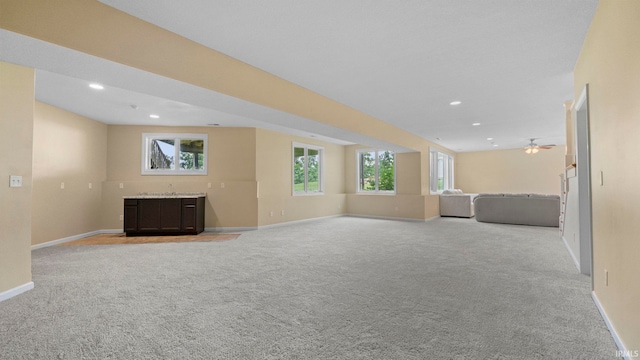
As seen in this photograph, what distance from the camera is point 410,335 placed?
200 cm

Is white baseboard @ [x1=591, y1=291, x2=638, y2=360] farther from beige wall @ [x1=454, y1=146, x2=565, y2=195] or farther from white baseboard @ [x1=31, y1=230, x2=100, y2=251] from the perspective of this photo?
beige wall @ [x1=454, y1=146, x2=565, y2=195]

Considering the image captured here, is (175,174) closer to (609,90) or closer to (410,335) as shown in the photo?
(410,335)

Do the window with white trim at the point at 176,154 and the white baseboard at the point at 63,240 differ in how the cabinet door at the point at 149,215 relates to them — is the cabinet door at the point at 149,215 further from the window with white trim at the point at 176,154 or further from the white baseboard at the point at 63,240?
the white baseboard at the point at 63,240

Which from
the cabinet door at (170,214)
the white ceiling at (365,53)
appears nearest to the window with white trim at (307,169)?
the cabinet door at (170,214)

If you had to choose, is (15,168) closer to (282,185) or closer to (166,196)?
(166,196)

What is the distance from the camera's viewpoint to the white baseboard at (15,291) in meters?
2.72

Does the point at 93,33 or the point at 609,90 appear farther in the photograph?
the point at 93,33

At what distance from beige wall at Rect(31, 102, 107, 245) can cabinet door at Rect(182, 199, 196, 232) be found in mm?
2034

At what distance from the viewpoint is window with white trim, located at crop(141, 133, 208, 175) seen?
6945 millimetres

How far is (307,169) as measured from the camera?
8883 mm

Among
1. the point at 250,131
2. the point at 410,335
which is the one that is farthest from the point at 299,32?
the point at 250,131

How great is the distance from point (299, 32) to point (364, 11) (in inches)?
25.4

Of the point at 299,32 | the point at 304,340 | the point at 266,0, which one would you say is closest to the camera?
the point at 304,340

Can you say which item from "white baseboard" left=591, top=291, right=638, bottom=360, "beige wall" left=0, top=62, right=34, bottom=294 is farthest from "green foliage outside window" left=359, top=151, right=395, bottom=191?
"beige wall" left=0, top=62, right=34, bottom=294
